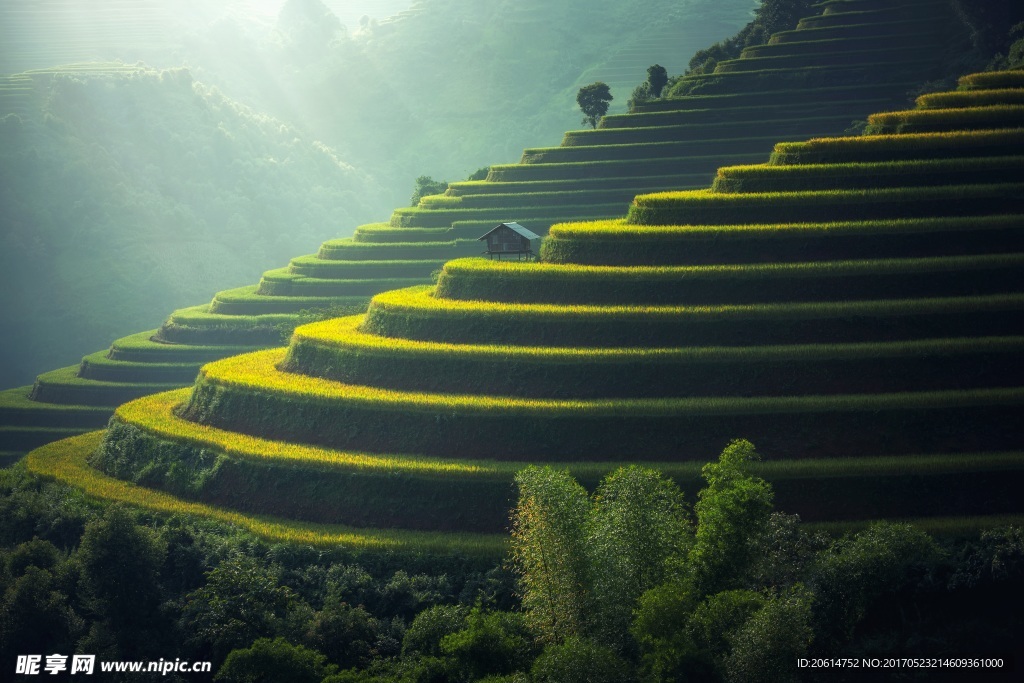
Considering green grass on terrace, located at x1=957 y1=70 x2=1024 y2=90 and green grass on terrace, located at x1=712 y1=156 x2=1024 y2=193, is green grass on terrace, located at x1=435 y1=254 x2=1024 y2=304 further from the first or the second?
green grass on terrace, located at x1=957 y1=70 x2=1024 y2=90

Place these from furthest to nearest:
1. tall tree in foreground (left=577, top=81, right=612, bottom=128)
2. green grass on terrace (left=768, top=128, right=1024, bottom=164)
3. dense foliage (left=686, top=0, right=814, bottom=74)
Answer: dense foliage (left=686, top=0, right=814, bottom=74)
tall tree in foreground (left=577, top=81, right=612, bottom=128)
green grass on terrace (left=768, top=128, right=1024, bottom=164)

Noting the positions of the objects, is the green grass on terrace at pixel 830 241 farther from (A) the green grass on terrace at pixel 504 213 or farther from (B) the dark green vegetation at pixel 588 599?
(A) the green grass on terrace at pixel 504 213

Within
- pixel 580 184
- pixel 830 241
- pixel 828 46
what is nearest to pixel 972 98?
pixel 830 241

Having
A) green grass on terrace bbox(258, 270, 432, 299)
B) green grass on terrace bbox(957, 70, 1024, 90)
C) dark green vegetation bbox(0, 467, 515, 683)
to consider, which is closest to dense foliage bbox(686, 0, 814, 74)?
green grass on terrace bbox(258, 270, 432, 299)

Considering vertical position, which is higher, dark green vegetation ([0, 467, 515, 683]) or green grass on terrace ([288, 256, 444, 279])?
green grass on terrace ([288, 256, 444, 279])

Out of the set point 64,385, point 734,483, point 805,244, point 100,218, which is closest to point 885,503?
point 734,483

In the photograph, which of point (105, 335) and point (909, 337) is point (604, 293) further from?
point (105, 335)

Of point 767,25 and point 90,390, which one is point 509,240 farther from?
point 767,25

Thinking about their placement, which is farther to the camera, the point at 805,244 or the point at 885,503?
the point at 805,244
